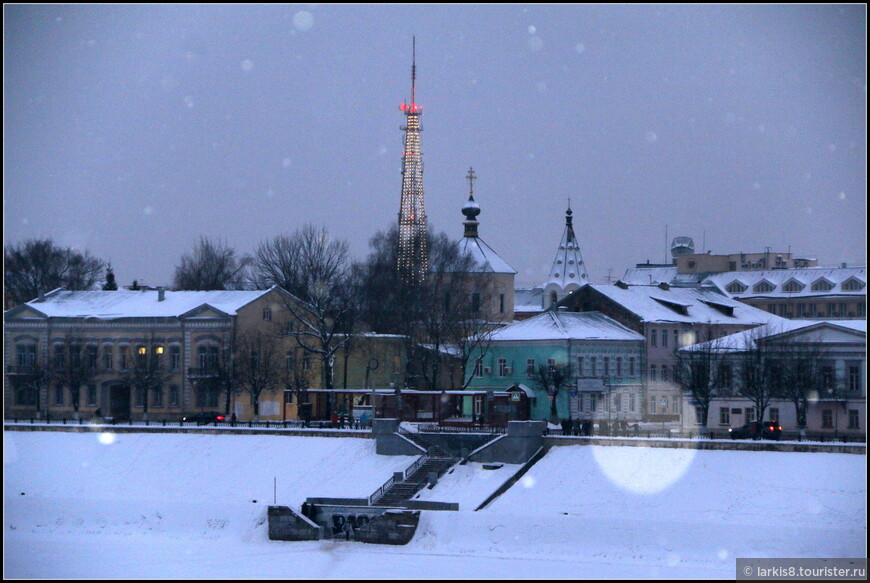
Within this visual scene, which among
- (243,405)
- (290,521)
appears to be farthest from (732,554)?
(243,405)

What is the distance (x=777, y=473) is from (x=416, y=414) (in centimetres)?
1748

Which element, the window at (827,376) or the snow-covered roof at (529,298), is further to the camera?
the snow-covered roof at (529,298)

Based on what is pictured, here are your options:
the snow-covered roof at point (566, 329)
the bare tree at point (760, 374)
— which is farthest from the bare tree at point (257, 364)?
the bare tree at point (760, 374)

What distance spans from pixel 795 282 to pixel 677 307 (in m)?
38.5

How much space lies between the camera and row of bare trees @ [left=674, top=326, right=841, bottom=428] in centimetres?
5619

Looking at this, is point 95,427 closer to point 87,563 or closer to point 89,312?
point 89,312

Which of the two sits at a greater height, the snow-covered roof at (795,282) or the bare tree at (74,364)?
the snow-covered roof at (795,282)

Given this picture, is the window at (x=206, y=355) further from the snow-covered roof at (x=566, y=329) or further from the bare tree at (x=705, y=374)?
the bare tree at (x=705, y=374)

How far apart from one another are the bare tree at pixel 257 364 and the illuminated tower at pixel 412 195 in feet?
41.1

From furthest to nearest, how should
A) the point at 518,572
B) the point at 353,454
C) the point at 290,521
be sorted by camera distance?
the point at 353,454 → the point at 290,521 → the point at 518,572

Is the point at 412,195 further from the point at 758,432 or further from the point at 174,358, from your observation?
the point at 758,432

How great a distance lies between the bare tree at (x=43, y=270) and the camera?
92750mm

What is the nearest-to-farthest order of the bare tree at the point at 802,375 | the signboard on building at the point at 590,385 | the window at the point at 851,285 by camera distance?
the bare tree at the point at 802,375 < the signboard on building at the point at 590,385 < the window at the point at 851,285

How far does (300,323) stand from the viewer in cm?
6819
